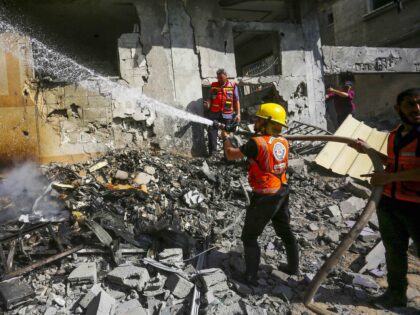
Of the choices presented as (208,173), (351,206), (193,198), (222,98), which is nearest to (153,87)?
(222,98)

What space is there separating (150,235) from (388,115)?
13.7 m

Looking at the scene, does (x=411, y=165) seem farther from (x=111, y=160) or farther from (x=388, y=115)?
(x=388, y=115)

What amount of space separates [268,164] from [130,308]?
1837 millimetres

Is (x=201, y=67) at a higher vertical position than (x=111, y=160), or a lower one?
higher

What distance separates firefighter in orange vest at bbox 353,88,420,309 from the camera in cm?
273

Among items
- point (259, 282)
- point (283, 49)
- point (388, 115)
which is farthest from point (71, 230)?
point (388, 115)

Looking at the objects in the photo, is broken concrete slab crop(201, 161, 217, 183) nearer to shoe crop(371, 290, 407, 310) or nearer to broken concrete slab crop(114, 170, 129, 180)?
broken concrete slab crop(114, 170, 129, 180)

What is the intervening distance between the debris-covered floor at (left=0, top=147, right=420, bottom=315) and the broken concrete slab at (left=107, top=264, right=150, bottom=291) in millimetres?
10

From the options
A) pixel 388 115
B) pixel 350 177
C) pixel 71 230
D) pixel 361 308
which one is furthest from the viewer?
pixel 388 115

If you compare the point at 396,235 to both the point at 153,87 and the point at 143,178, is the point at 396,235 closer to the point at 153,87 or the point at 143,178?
the point at 143,178

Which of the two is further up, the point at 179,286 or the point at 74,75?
→ the point at 74,75

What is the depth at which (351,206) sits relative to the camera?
5305 millimetres

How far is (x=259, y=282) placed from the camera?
348cm

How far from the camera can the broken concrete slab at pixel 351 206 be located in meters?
5.21
